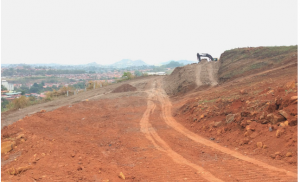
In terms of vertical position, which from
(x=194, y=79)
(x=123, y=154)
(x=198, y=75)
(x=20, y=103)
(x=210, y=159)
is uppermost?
(x=198, y=75)

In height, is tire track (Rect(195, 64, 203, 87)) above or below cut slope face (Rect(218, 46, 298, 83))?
below

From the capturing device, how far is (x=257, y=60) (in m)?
23.3

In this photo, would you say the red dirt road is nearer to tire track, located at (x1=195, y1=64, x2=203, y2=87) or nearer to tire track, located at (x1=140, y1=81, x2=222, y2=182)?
tire track, located at (x1=140, y1=81, x2=222, y2=182)

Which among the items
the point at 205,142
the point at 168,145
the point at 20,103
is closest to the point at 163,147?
the point at 168,145

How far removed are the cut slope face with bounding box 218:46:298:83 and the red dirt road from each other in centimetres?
1326

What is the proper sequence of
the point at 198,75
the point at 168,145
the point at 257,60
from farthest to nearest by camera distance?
the point at 198,75
the point at 257,60
the point at 168,145

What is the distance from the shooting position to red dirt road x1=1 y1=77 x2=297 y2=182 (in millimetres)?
4891

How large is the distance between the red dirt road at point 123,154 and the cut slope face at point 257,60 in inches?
522

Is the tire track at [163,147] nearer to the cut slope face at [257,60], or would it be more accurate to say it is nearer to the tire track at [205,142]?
the tire track at [205,142]

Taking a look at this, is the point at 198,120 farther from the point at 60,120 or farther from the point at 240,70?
the point at 240,70

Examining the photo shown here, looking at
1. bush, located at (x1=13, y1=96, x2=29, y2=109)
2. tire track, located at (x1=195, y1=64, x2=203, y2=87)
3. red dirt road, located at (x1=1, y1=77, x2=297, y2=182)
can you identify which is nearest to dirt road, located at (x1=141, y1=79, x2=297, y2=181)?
red dirt road, located at (x1=1, y1=77, x2=297, y2=182)

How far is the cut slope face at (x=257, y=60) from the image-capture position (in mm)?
20547

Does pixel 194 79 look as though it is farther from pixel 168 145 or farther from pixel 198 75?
pixel 168 145

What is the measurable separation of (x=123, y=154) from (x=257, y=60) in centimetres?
2153
